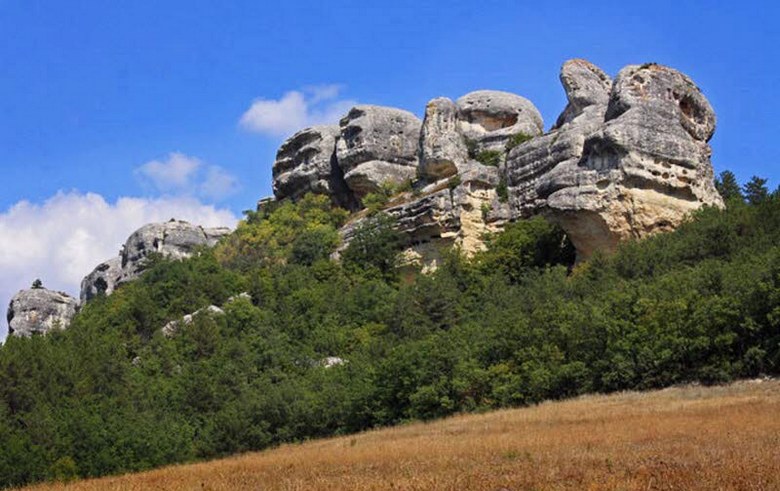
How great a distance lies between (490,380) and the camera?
117ft

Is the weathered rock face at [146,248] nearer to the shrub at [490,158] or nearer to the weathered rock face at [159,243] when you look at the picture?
the weathered rock face at [159,243]

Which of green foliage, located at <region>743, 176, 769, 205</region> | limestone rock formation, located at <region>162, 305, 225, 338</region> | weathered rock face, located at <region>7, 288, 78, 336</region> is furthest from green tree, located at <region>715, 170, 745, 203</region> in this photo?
A: weathered rock face, located at <region>7, 288, 78, 336</region>

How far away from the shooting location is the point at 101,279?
84.7 m

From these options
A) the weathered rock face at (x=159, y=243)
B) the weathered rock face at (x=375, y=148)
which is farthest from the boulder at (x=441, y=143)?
the weathered rock face at (x=159, y=243)

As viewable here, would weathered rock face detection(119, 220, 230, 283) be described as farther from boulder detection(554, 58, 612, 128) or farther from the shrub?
boulder detection(554, 58, 612, 128)

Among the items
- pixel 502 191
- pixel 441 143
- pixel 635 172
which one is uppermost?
pixel 441 143

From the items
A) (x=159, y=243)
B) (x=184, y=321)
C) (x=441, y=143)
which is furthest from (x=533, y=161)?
(x=159, y=243)

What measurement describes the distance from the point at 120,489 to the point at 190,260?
166ft

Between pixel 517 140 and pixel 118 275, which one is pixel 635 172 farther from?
pixel 118 275

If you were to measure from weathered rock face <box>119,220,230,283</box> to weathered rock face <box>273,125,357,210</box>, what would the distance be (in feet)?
33.6

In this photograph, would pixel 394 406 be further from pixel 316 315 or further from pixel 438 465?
pixel 438 465

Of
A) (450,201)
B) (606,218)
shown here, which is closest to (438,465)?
(606,218)

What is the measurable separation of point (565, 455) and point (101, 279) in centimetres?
7304

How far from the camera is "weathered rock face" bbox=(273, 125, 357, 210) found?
232 ft
